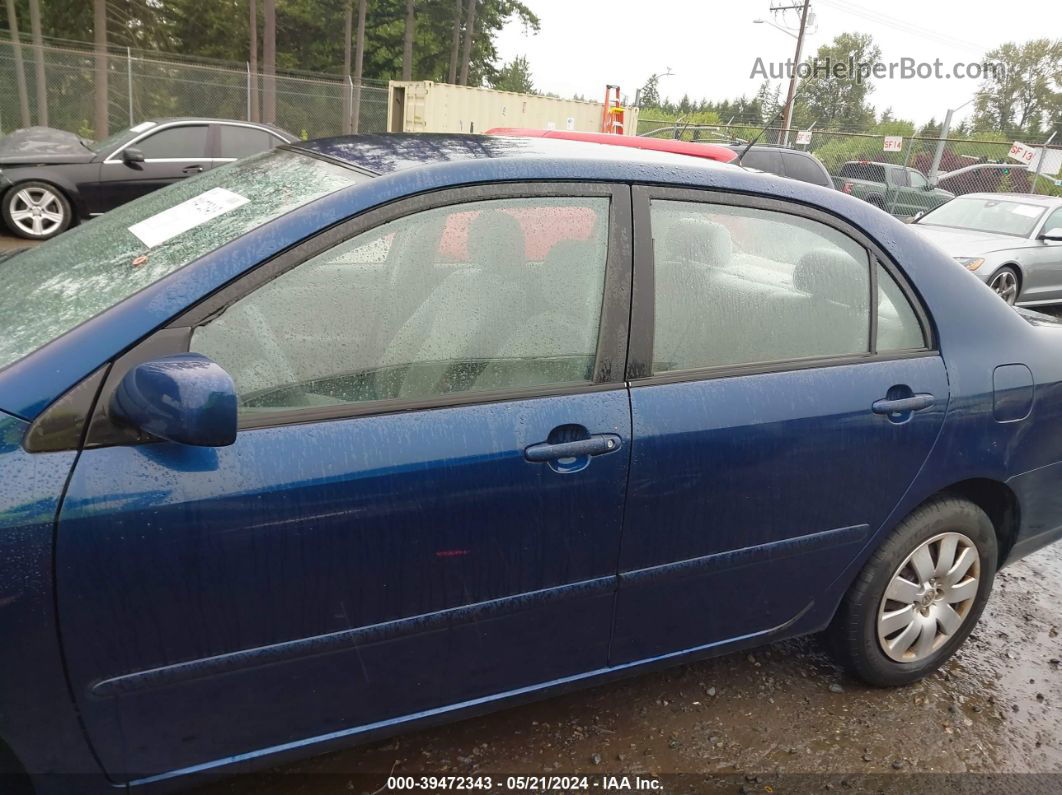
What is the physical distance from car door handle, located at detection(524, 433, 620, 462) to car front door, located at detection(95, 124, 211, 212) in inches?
351

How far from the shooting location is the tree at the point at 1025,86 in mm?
70250

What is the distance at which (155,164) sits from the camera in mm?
9461

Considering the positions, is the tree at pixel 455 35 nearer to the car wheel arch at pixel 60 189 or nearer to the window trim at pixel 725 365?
the car wheel arch at pixel 60 189

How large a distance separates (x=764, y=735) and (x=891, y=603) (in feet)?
1.92

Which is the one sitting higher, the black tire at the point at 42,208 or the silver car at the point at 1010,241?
the silver car at the point at 1010,241

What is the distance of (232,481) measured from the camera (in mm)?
1541

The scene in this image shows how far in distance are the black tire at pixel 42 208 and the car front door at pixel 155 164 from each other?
0.39 meters

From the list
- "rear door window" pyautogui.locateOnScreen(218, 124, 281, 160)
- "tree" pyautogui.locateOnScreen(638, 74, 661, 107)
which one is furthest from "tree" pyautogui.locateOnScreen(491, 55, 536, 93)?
"rear door window" pyautogui.locateOnScreen(218, 124, 281, 160)

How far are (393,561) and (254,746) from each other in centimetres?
50

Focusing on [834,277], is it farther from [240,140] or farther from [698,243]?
[240,140]

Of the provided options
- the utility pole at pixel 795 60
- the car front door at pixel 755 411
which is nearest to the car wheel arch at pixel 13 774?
the car front door at pixel 755 411

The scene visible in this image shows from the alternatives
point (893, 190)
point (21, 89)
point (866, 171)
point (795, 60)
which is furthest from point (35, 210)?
point (795, 60)

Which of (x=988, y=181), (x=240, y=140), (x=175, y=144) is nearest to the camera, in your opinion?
(x=175, y=144)

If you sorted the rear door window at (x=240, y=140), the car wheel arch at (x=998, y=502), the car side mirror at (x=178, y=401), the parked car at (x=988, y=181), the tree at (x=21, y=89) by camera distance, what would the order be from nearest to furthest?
1. the car side mirror at (x=178, y=401)
2. the car wheel arch at (x=998, y=502)
3. the rear door window at (x=240, y=140)
4. the tree at (x=21, y=89)
5. the parked car at (x=988, y=181)
